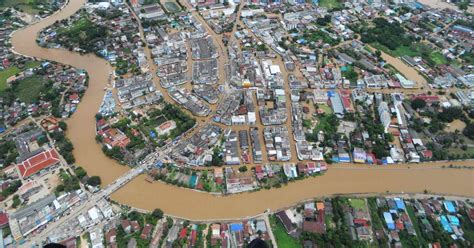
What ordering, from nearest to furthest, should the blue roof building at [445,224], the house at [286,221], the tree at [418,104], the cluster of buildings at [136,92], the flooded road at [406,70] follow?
the house at [286,221] → the blue roof building at [445,224] → the tree at [418,104] → the cluster of buildings at [136,92] → the flooded road at [406,70]

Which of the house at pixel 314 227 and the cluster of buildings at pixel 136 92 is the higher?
the cluster of buildings at pixel 136 92

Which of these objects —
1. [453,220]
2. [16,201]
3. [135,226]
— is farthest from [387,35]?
[16,201]

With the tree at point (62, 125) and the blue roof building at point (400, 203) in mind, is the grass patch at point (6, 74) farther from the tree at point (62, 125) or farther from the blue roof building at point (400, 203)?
the blue roof building at point (400, 203)

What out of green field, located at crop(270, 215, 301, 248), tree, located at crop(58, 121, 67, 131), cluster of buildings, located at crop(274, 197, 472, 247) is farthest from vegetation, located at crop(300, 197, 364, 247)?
tree, located at crop(58, 121, 67, 131)

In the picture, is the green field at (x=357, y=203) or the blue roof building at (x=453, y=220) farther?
the green field at (x=357, y=203)

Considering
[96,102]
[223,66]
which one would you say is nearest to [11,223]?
[96,102]

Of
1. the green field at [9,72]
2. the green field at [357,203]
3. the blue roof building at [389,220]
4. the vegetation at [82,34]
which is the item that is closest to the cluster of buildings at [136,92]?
the vegetation at [82,34]
